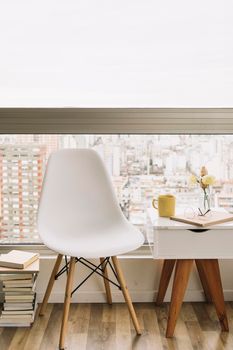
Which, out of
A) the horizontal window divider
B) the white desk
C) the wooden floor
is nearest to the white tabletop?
the white desk

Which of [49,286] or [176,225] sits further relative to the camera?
[49,286]

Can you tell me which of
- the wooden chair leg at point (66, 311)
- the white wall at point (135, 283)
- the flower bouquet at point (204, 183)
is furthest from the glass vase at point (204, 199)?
the wooden chair leg at point (66, 311)

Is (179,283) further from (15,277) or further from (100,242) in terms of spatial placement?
(15,277)

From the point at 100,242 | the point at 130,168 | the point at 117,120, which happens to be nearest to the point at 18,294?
the point at 100,242

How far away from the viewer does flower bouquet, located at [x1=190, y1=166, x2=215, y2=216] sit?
2.51 meters

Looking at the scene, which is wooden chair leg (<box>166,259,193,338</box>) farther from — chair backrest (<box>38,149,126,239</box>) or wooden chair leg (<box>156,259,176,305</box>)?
chair backrest (<box>38,149,126,239</box>)

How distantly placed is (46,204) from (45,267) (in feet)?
1.63

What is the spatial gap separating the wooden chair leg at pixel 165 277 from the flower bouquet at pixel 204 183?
35 cm

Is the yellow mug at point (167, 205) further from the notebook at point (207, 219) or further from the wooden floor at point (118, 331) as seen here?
the wooden floor at point (118, 331)

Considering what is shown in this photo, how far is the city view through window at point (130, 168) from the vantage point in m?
2.96

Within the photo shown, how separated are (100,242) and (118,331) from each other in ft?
1.64

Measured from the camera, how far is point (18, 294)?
250 cm

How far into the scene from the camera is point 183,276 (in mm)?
2365
